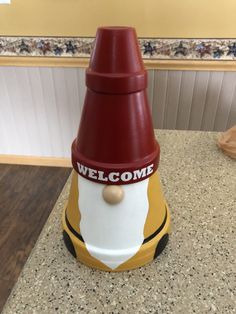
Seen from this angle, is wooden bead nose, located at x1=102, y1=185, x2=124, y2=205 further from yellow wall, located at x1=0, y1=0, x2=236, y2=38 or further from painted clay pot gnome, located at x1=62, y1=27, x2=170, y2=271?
yellow wall, located at x1=0, y1=0, x2=236, y2=38

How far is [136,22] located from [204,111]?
591 millimetres

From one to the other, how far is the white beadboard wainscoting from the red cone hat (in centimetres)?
115

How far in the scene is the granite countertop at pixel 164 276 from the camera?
0.43 metres

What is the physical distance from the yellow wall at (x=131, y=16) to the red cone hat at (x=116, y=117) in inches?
42.1

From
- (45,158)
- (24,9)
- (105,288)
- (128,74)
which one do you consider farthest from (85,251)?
(45,158)

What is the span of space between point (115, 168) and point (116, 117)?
→ 7 centimetres

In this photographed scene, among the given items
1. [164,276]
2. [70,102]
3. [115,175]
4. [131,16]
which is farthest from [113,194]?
[70,102]

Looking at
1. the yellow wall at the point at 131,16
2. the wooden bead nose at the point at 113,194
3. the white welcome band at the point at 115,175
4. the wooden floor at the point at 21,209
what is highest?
the yellow wall at the point at 131,16

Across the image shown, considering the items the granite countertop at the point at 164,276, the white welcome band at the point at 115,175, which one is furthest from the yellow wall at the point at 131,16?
the white welcome band at the point at 115,175

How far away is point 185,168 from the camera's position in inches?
28.9

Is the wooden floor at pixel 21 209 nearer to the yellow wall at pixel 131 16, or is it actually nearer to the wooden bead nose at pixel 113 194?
the yellow wall at pixel 131 16

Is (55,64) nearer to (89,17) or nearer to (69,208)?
(89,17)

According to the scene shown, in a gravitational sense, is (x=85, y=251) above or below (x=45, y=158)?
above

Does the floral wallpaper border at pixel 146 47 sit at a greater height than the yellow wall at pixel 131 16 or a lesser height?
lesser
